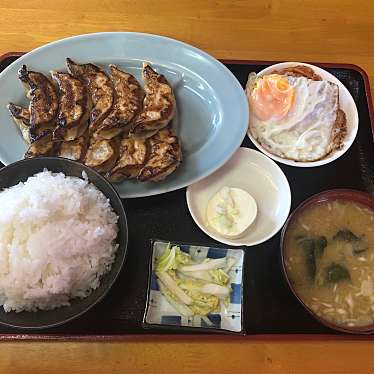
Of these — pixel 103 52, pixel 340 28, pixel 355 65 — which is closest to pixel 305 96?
pixel 355 65

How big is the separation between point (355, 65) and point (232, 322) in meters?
1.60

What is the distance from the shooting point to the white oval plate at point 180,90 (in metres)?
2.07

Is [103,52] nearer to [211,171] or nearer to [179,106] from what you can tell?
[179,106]

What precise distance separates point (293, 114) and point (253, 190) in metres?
0.49

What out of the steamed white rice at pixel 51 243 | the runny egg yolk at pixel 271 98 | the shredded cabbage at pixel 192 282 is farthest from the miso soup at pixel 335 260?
the steamed white rice at pixel 51 243

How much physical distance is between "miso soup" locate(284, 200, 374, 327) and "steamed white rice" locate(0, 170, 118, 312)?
769 millimetres

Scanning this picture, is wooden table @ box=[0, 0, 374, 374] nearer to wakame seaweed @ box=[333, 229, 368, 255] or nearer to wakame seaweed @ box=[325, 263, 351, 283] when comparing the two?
wakame seaweed @ box=[333, 229, 368, 255]

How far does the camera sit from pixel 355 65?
2.46 m

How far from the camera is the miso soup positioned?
1783 millimetres

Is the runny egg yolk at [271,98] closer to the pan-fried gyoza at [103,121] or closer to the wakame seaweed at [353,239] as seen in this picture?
the pan-fried gyoza at [103,121]

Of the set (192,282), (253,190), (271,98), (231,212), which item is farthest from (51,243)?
(271,98)

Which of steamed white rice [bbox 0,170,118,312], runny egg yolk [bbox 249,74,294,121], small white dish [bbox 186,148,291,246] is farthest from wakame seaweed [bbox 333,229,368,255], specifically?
steamed white rice [bbox 0,170,118,312]

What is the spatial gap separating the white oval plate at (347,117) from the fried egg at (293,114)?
5cm

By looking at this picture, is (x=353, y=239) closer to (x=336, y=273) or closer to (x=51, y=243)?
(x=336, y=273)
